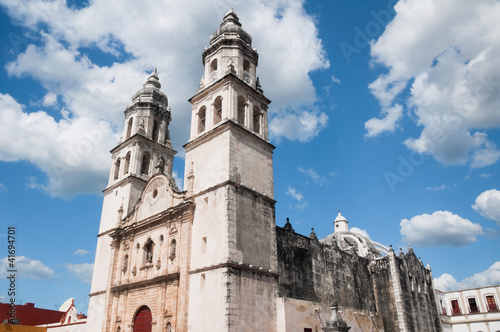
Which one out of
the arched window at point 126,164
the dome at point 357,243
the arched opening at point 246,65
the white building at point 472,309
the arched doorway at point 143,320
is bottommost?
the arched doorway at point 143,320

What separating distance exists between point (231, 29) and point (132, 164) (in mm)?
10973

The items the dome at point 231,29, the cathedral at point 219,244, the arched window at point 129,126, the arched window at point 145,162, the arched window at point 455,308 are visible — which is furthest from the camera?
the arched window at point 455,308

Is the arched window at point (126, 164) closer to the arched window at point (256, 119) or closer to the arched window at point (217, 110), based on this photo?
the arched window at point (217, 110)

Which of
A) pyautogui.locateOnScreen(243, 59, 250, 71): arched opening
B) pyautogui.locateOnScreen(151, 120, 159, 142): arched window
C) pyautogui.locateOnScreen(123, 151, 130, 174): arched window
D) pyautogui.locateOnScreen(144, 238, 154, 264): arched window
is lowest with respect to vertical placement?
pyautogui.locateOnScreen(144, 238, 154, 264): arched window

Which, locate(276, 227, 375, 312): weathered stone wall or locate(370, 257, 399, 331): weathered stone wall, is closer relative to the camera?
locate(276, 227, 375, 312): weathered stone wall

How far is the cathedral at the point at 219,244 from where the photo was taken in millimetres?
17438

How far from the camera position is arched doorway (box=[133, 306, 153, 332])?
64.3 feet

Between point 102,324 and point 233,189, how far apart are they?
1162 centimetres

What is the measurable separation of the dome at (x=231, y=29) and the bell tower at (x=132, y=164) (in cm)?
721

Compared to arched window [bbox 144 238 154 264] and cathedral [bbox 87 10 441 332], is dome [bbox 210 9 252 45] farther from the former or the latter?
arched window [bbox 144 238 154 264]

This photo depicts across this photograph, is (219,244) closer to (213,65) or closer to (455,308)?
(213,65)

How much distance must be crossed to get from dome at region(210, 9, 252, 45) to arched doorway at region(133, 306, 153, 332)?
53.9 feet

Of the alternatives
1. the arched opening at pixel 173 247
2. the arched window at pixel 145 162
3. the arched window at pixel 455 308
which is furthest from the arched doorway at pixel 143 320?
the arched window at pixel 455 308

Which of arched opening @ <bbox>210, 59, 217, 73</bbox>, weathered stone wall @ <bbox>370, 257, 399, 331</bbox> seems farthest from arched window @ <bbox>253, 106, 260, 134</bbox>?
weathered stone wall @ <bbox>370, 257, 399, 331</bbox>
